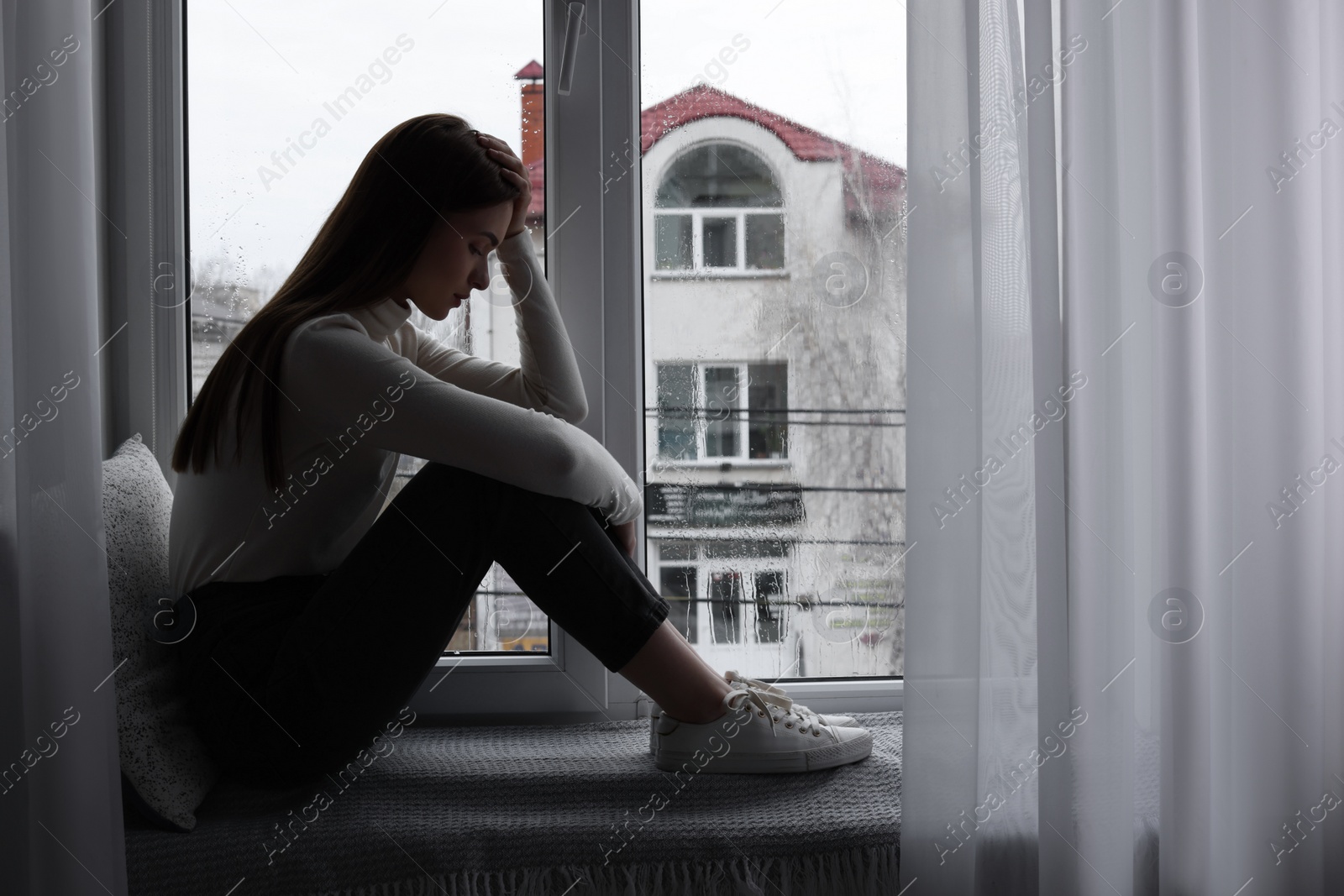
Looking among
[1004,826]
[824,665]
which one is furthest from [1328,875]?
[824,665]

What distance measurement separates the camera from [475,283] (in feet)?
3.67

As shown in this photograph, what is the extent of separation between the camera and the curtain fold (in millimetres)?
750

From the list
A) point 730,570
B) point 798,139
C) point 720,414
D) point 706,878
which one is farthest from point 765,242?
A: point 706,878

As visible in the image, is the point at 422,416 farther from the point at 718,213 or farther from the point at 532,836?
the point at 718,213

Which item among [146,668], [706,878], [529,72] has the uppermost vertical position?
[529,72]

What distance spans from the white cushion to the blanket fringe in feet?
0.90

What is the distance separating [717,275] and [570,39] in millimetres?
383

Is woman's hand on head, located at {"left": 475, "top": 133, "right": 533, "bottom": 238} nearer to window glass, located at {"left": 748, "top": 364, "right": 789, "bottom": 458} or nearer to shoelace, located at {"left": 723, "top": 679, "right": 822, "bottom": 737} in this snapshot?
window glass, located at {"left": 748, "top": 364, "right": 789, "bottom": 458}

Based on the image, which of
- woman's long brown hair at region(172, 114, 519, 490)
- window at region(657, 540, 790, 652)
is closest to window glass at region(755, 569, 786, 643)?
window at region(657, 540, 790, 652)

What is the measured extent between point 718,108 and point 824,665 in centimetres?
83

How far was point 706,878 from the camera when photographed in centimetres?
88

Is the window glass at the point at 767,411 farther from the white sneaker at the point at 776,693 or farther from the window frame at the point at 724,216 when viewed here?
the white sneaker at the point at 776,693

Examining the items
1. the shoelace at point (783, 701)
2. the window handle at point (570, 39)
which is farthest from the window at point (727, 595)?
the window handle at point (570, 39)

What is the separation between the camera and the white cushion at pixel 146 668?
85 cm
